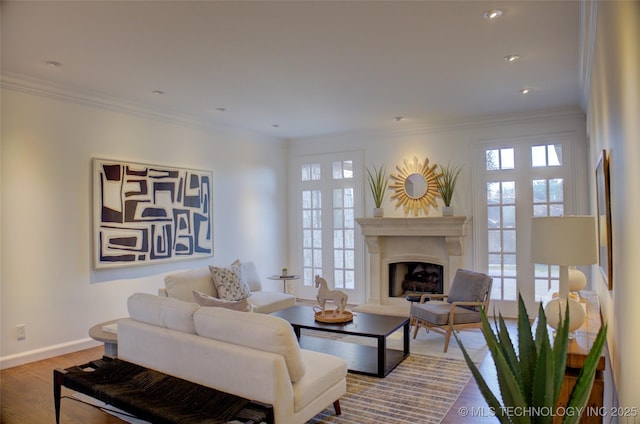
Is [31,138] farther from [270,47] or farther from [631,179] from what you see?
[631,179]

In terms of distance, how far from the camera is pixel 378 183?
671 centimetres

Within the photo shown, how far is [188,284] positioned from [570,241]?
146 inches

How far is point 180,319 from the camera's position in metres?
2.87

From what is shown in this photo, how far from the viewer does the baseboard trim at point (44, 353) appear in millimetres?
3969

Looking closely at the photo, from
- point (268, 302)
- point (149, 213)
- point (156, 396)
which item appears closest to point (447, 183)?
point (268, 302)

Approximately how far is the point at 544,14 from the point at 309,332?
393 centimetres

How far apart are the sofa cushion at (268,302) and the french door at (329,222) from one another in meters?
1.75

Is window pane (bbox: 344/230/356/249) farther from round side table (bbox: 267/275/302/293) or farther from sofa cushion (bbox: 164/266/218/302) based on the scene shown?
sofa cushion (bbox: 164/266/218/302)

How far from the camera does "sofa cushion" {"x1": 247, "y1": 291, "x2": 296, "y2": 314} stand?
4945mm

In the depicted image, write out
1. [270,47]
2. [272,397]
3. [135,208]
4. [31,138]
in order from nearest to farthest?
[272,397] → [270,47] → [31,138] → [135,208]

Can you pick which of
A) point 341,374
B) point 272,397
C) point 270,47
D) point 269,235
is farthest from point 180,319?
point 269,235

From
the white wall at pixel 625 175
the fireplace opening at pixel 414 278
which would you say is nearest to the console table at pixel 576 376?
the white wall at pixel 625 175

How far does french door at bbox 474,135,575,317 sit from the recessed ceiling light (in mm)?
3229

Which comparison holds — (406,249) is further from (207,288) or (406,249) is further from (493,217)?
(207,288)
